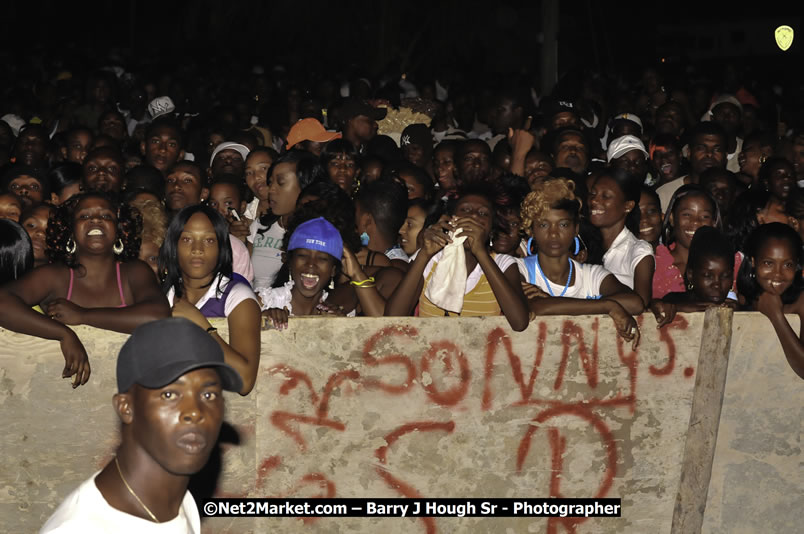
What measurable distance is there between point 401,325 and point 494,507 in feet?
3.50

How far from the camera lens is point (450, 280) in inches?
229

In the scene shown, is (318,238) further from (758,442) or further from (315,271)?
(758,442)

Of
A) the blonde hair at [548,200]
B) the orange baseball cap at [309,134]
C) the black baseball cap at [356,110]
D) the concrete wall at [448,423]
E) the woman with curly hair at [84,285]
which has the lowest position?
the concrete wall at [448,423]

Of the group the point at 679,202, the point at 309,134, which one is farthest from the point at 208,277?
the point at 309,134

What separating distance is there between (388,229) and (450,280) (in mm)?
1273

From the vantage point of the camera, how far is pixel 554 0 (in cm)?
1549

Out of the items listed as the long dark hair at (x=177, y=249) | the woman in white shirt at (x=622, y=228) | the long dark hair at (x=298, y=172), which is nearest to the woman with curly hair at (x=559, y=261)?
the woman in white shirt at (x=622, y=228)

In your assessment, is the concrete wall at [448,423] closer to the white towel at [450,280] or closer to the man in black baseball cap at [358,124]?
the white towel at [450,280]

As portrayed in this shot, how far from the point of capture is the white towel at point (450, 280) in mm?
5781

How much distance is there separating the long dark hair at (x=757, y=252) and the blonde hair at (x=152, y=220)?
336cm

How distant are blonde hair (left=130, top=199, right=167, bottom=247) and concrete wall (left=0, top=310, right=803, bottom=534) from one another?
4.46 ft

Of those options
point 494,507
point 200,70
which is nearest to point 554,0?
point 200,70

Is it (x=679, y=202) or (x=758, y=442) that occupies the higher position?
(x=679, y=202)

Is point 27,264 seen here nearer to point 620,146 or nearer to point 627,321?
point 627,321
